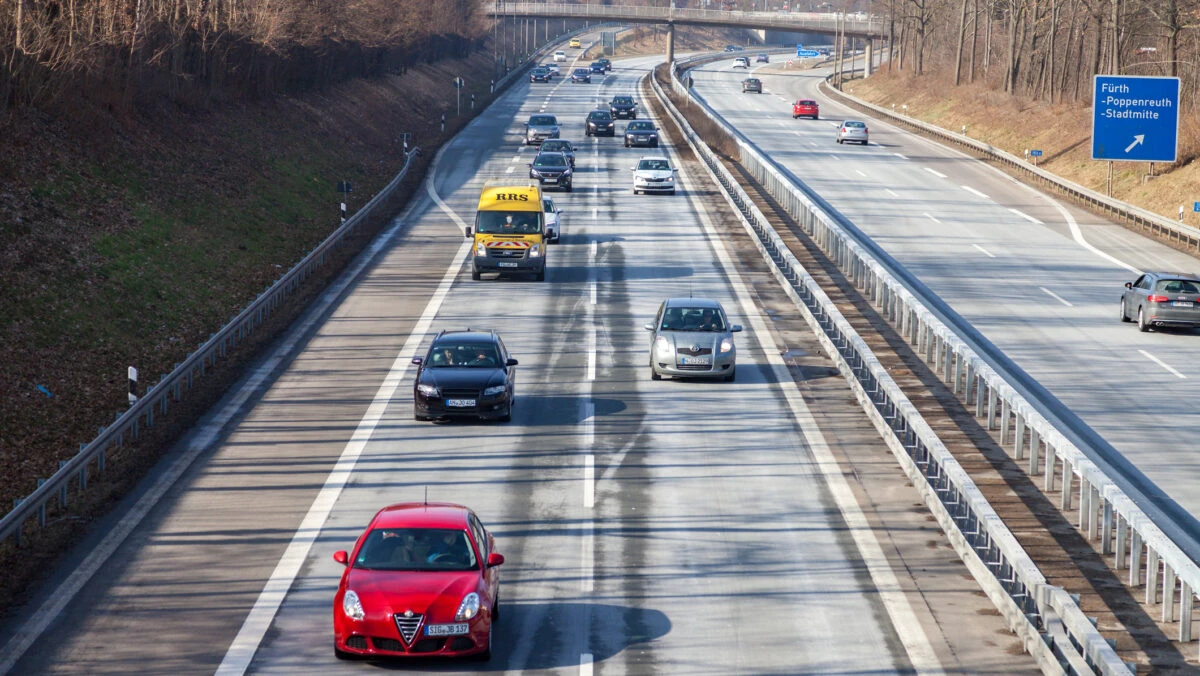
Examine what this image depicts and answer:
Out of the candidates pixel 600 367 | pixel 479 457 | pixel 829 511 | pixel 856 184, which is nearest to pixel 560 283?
pixel 600 367

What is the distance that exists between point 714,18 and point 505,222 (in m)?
124

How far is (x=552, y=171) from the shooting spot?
2116 inches

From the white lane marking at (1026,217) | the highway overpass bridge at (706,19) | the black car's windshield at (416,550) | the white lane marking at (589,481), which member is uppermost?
the highway overpass bridge at (706,19)

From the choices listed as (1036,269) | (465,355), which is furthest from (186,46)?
(465,355)

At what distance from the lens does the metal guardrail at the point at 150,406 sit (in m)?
17.0

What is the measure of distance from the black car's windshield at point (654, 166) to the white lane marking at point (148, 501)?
20973 mm

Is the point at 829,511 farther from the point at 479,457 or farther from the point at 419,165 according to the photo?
the point at 419,165

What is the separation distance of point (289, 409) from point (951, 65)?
333 ft

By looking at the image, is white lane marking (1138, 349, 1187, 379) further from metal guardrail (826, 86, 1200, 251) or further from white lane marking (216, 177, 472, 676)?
metal guardrail (826, 86, 1200, 251)

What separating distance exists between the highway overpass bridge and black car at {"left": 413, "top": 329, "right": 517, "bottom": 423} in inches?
5031

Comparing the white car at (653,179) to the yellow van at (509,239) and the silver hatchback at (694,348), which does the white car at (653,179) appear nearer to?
the yellow van at (509,239)

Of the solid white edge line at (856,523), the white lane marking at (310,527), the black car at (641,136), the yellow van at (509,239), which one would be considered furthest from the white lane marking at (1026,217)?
the white lane marking at (310,527)

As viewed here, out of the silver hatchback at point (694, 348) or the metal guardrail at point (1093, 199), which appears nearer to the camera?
the silver hatchback at point (694, 348)

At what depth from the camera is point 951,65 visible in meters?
116
